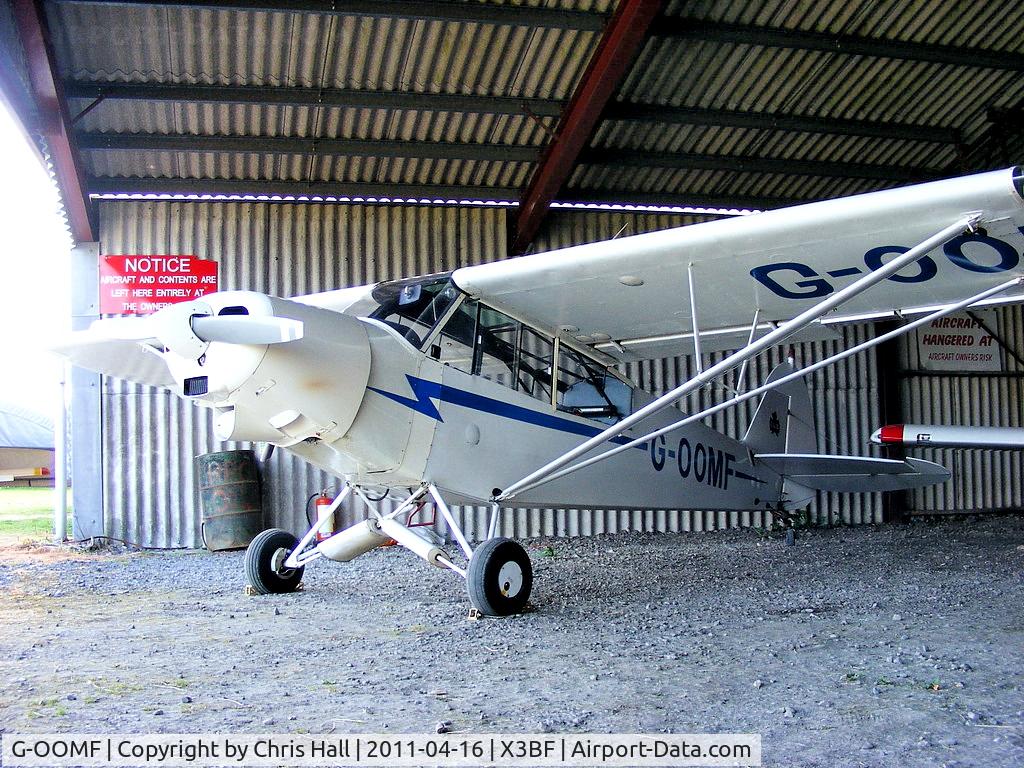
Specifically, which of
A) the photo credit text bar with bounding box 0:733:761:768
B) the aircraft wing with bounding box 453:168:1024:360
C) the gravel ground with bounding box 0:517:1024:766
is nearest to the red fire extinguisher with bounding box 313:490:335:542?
the gravel ground with bounding box 0:517:1024:766

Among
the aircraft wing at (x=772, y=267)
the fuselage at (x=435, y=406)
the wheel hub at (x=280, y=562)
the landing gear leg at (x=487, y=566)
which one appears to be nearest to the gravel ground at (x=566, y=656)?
the landing gear leg at (x=487, y=566)

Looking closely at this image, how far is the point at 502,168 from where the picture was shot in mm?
10164

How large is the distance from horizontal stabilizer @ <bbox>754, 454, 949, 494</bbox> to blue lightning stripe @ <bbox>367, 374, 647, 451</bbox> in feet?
11.5

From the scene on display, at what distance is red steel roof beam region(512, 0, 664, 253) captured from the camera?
23.8ft

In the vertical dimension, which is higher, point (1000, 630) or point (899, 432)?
point (899, 432)

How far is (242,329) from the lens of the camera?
431cm

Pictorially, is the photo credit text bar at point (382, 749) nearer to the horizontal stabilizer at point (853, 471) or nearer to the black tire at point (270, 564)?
the black tire at point (270, 564)

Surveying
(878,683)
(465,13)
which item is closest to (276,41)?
(465,13)

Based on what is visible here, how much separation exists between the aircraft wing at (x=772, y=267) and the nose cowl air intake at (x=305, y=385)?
1.07 metres

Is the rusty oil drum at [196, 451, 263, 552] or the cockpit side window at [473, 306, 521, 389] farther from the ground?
the cockpit side window at [473, 306, 521, 389]

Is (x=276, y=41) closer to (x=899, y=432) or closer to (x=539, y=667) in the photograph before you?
(x=539, y=667)

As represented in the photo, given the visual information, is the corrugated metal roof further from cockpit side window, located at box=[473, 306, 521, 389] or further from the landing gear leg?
the landing gear leg

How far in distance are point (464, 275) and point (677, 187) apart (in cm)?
618

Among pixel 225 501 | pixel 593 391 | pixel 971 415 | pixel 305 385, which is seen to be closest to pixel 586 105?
pixel 593 391
